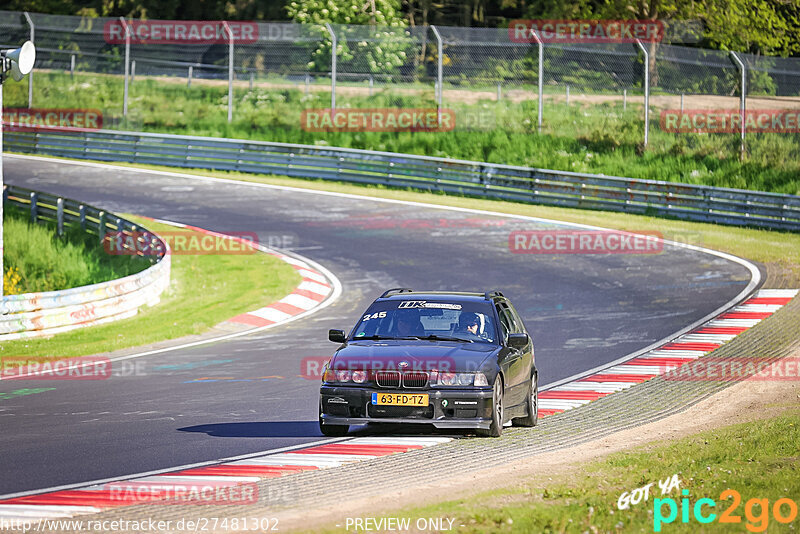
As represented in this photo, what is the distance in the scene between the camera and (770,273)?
76.4 ft

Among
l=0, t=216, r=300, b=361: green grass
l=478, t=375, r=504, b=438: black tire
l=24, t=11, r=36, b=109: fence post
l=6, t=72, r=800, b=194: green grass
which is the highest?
l=24, t=11, r=36, b=109: fence post

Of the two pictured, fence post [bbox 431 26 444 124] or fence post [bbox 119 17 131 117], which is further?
fence post [bbox 119 17 131 117]

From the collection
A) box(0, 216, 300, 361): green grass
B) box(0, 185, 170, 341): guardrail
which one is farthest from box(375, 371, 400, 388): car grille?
box(0, 185, 170, 341): guardrail

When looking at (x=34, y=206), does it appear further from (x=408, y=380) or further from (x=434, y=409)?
(x=434, y=409)

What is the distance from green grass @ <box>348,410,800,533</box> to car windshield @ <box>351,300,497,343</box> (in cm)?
223

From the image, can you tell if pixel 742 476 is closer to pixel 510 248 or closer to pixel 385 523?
pixel 385 523

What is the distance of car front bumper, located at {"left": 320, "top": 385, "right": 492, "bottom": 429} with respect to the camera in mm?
10523

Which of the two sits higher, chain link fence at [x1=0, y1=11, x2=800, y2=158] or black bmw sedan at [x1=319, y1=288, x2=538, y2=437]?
chain link fence at [x1=0, y1=11, x2=800, y2=158]

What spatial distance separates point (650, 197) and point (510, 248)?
6197mm

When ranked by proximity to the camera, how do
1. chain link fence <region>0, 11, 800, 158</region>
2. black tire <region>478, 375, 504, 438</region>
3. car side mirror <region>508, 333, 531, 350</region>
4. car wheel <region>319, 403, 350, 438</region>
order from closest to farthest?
black tire <region>478, 375, 504, 438</region>
car wheel <region>319, 403, 350, 438</region>
car side mirror <region>508, 333, 531, 350</region>
chain link fence <region>0, 11, 800, 158</region>

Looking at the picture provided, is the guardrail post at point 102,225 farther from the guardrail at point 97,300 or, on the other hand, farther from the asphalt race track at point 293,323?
the asphalt race track at point 293,323

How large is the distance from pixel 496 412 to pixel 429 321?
1.44 m

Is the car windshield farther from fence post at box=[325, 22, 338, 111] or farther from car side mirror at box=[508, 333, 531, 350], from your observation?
fence post at box=[325, 22, 338, 111]

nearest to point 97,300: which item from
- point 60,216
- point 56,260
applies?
point 56,260
